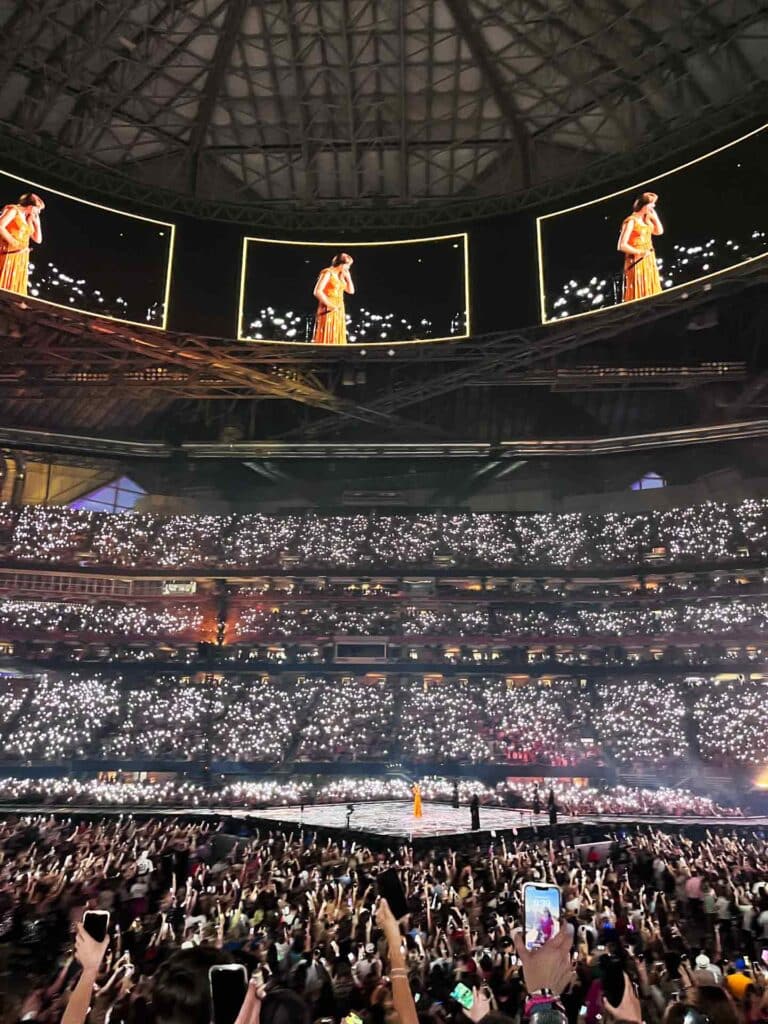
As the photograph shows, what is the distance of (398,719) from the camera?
35.9 metres

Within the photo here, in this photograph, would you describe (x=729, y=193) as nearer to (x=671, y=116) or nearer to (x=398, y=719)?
(x=671, y=116)

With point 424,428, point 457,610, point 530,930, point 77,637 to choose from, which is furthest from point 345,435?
point 530,930

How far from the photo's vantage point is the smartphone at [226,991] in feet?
7.43

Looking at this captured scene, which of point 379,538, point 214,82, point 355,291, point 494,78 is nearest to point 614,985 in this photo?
point 355,291

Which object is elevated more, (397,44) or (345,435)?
(397,44)

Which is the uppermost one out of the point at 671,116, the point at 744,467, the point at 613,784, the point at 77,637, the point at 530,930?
the point at 671,116

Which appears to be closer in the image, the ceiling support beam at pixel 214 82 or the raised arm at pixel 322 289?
the ceiling support beam at pixel 214 82

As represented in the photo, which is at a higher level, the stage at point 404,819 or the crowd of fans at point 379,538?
the crowd of fans at point 379,538

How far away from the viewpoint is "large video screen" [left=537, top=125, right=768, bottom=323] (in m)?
19.7

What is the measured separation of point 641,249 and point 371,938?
64.1ft

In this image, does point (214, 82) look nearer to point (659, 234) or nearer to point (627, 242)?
point (627, 242)

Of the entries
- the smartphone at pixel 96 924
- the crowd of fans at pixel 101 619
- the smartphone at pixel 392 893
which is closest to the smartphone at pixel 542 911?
the smartphone at pixel 392 893

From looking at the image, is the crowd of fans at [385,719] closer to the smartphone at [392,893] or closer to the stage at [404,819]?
the stage at [404,819]

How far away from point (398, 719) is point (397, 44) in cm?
2757
